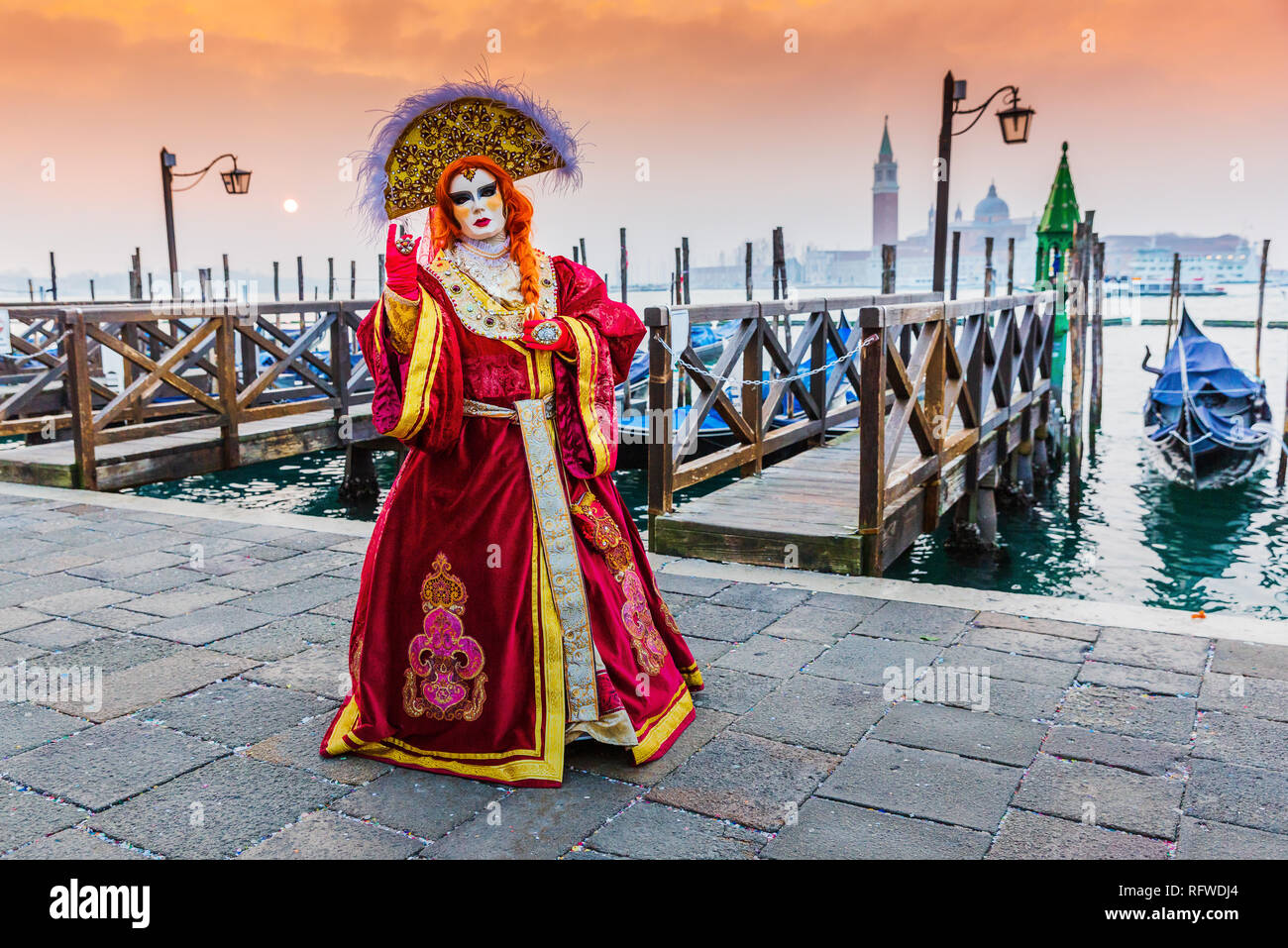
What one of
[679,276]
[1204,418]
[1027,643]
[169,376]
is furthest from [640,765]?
[679,276]

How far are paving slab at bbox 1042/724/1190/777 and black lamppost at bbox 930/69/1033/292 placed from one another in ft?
25.8

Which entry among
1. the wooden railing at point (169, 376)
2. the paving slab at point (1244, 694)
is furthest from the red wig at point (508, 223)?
the wooden railing at point (169, 376)

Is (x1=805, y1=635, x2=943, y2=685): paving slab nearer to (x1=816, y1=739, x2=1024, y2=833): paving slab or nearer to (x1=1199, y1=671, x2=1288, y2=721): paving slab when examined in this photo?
(x1=816, y1=739, x2=1024, y2=833): paving slab

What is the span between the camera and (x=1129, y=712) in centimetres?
300

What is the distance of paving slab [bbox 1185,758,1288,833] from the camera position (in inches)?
94.3

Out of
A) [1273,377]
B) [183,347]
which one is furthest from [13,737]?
[1273,377]

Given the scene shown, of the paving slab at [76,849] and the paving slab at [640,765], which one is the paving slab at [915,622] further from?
the paving slab at [76,849]

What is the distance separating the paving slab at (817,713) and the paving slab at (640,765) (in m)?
0.10

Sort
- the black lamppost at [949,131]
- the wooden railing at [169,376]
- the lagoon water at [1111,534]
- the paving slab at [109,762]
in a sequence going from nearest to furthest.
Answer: the paving slab at [109,762] → the wooden railing at [169,376] → the lagoon water at [1111,534] → the black lamppost at [949,131]

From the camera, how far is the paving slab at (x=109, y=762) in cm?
257

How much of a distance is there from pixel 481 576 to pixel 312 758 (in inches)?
25.8

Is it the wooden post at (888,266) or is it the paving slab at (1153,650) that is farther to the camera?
the wooden post at (888,266)

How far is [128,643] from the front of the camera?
12.0 feet

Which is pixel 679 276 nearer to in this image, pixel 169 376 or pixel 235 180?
pixel 235 180
